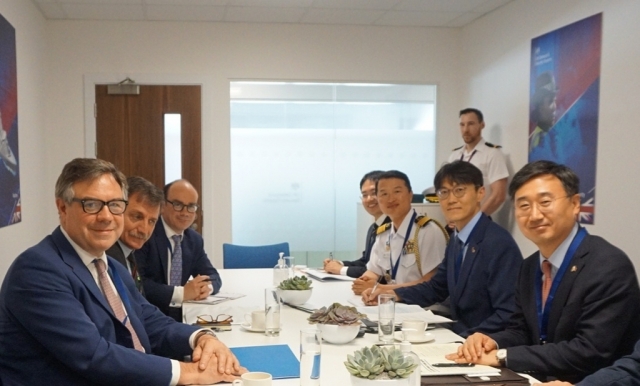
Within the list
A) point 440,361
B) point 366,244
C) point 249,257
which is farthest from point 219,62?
point 440,361

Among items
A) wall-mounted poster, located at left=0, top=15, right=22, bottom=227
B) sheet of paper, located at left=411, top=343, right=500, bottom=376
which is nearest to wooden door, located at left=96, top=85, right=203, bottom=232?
wall-mounted poster, located at left=0, top=15, right=22, bottom=227

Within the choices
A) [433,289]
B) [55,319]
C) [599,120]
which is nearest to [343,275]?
[433,289]

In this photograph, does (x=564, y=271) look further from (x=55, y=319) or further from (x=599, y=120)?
(x=599, y=120)

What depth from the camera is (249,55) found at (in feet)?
19.6

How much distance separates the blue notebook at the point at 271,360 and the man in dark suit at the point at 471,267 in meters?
0.85

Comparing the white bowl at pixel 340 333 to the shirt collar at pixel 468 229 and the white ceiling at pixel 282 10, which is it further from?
the white ceiling at pixel 282 10

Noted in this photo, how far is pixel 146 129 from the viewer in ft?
19.3

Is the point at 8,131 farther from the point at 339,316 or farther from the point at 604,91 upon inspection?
the point at 604,91

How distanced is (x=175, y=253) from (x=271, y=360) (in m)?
1.60

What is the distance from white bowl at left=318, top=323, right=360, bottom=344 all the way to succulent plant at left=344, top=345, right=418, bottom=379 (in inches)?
23.3

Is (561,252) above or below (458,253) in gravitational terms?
above

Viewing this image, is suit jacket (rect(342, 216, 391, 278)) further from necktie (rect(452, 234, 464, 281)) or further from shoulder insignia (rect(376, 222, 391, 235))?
necktie (rect(452, 234, 464, 281))

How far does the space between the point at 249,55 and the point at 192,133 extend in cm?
96

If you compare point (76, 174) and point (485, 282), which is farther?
point (485, 282)
